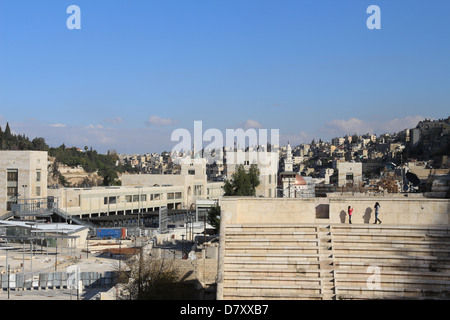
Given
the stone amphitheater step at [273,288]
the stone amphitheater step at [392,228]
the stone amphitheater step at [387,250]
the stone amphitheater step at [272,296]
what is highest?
the stone amphitheater step at [392,228]

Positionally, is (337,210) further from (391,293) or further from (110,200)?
(110,200)

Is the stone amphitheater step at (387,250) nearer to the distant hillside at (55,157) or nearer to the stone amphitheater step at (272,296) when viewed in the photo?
the stone amphitheater step at (272,296)

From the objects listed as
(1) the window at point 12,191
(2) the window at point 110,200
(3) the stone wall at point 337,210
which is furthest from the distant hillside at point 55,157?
(3) the stone wall at point 337,210

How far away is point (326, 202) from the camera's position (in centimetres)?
1797

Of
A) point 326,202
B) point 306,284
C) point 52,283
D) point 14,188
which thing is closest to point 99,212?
point 14,188

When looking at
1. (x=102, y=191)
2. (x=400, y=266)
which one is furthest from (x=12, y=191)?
(x=400, y=266)

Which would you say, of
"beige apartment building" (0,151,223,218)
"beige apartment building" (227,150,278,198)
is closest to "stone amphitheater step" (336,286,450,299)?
"beige apartment building" (0,151,223,218)

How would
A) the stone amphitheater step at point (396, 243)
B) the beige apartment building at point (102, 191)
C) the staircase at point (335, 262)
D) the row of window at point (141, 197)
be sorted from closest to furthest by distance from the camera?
1. the staircase at point (335, 262)
2. the stone amphitheater step at point (396, 243)
3. the beige apartment building at point (102, 191)
4. the row of window at point (141, 197)

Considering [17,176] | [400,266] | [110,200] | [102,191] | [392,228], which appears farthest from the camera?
[110,200]

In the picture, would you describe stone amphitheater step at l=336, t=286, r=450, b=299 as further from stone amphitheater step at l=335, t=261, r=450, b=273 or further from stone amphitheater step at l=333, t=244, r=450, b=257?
stone amphitheater step at l=333, t=244, r=450, b=257

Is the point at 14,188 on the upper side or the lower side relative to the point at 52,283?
upper
